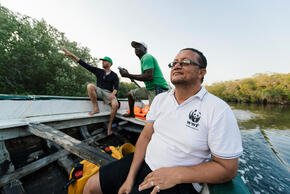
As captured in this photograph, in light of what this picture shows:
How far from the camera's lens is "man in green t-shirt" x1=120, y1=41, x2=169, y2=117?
2.74 m

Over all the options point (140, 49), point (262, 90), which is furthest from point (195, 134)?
point (262, 90)

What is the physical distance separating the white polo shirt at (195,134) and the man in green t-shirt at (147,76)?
169cm

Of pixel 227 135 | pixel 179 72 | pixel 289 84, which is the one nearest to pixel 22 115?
pixel 179 72

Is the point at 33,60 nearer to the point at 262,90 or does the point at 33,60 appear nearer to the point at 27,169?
the point at 27,169

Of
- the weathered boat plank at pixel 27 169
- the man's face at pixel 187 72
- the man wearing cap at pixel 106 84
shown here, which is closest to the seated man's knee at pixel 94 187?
the man's face at pixel 187 72

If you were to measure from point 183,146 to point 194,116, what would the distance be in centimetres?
26

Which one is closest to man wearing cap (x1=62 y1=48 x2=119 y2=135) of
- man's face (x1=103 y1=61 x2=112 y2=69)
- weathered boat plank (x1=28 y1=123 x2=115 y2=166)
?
man's face (x1=103 y1=61 x2=112 y2=69)

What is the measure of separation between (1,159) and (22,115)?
1237 millimetres

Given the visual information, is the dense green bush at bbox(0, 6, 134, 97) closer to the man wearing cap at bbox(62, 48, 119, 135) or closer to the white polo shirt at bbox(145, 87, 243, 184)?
the man wearing cap at bbox(62, 48, 119, 135)

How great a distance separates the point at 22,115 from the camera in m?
2.72

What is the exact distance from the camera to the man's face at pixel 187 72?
120 cm

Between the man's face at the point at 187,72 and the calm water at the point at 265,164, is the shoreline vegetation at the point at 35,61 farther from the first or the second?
the calm water at the point at 265,164

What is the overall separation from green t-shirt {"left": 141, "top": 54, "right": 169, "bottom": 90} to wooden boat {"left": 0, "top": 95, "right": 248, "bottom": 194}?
3.81 ft

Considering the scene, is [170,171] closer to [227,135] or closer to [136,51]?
[227,135]
